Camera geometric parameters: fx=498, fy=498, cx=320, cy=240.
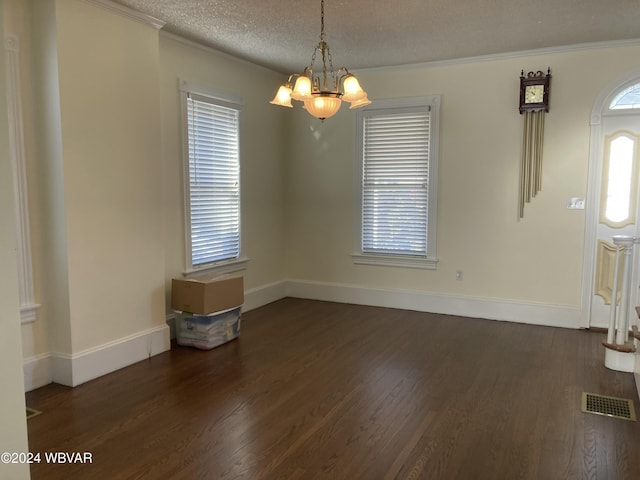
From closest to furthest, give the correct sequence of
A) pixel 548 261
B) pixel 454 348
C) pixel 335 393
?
pixel 335 393
pixel 454 348
pixel 548 261

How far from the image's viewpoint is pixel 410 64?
5484 millimetres

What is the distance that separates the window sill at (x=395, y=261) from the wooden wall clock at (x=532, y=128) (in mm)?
1110

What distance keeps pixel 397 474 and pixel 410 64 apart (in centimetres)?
437

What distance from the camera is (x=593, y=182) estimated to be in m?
4.84

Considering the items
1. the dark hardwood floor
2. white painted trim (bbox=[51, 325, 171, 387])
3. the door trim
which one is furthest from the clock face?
white painted trim (bbox=[51, 325, 171, 387])

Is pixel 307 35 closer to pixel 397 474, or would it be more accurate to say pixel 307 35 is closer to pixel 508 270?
pixel 508 270

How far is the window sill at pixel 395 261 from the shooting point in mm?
5629

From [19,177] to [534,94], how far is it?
456 centimetres

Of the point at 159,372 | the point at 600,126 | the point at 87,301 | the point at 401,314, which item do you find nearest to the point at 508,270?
the point at 401,314

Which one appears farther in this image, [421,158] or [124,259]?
[421,158]

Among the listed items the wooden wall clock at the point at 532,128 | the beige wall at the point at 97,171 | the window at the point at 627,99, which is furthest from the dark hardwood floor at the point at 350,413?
the window at the point at 627,99

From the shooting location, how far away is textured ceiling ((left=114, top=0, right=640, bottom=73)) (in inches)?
144

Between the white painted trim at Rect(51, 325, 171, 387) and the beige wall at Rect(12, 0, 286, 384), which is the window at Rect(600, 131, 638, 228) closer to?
the beige wall at Rect(12, 0, 286, 384)

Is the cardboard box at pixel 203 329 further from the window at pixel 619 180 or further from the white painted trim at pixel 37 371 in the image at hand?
the window at pixel 619 180
